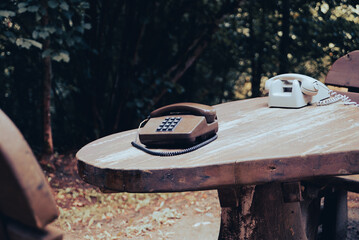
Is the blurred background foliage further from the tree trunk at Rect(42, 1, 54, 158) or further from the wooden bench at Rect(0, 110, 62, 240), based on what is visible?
the wooden bench at Rect(0, 110, 62, 240)

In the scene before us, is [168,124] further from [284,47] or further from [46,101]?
[284,47]

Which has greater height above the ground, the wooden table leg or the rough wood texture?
the rough wood texture

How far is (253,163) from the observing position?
3.99 feet

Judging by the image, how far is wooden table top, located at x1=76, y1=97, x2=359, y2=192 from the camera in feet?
3.92

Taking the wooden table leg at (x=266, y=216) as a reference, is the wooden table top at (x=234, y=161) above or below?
above

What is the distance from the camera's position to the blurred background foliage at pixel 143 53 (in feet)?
13.6

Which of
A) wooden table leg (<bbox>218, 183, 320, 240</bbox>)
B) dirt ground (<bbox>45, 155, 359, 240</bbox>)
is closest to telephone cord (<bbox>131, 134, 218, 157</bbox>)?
wooden table leg (<bbox>218, 183, 320, 240</bbox>)

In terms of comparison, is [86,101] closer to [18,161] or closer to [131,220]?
[131,220]

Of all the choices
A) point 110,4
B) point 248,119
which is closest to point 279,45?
point 110,4

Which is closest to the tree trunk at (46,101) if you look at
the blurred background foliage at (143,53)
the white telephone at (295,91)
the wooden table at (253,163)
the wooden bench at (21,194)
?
the blurred background foliage at (143,53)

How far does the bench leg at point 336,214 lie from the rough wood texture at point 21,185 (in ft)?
7.60

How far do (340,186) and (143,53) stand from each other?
325cm

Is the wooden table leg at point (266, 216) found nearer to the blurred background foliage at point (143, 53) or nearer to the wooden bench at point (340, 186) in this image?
the wooden bench at point (340, 186)

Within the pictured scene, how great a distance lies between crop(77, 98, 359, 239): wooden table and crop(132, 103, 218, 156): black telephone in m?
0.05
